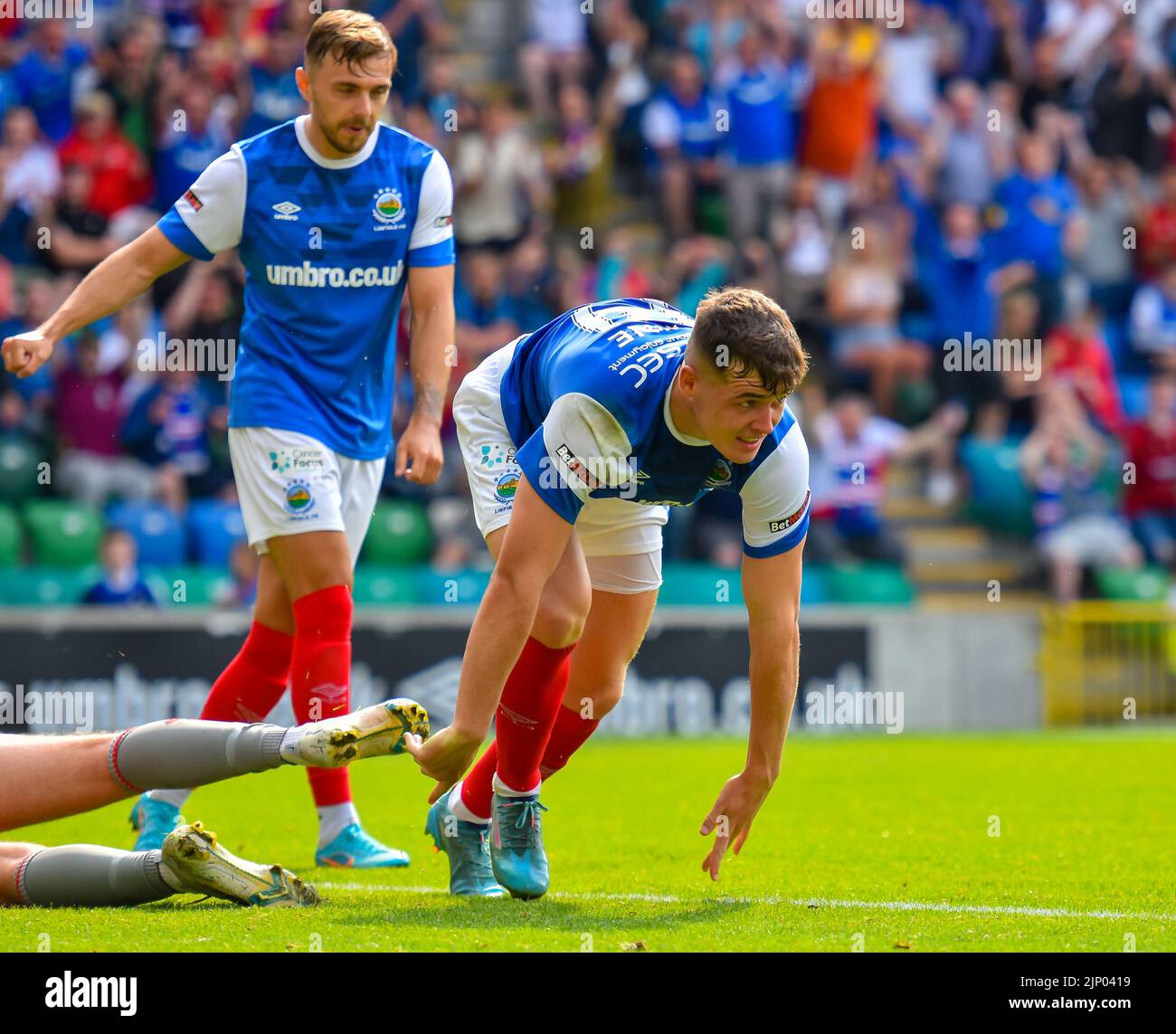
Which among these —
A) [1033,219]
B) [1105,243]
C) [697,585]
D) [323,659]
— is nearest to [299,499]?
[323,659]

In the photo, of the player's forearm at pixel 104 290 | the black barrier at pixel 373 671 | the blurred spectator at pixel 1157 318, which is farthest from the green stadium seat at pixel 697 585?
the player's forearm at pixel 104 290

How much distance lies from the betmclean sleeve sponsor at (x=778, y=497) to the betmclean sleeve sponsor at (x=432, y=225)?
2.08 m

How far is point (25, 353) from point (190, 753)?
1681 mm

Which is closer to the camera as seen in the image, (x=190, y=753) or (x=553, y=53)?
(x=190, y=753)

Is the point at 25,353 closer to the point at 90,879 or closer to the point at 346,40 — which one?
the point at 346,40

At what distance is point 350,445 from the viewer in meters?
6.63

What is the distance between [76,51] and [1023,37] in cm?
967

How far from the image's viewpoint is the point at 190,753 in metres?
4.82

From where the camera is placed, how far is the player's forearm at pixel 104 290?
20.2ft

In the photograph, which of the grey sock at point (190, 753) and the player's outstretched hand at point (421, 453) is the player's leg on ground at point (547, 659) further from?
the player's outstretched hand at point (421, 453)

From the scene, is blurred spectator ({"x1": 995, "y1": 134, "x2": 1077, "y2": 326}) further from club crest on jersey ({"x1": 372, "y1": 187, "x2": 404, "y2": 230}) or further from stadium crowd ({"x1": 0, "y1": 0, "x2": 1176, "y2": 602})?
club crest on jersey ({"x1": 372, "y1": 187, "x2": 404, "y2": 230})
